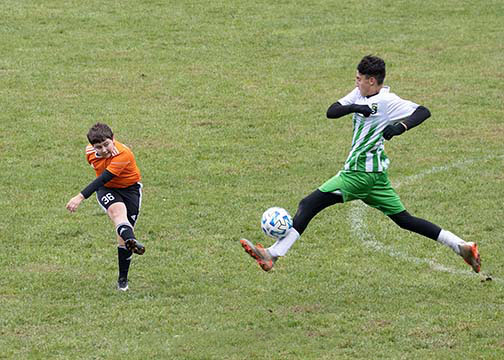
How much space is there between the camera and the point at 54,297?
34.2 ft

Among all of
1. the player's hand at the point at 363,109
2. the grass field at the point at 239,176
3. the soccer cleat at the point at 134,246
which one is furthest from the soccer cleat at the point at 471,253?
the soccer cleat at the point at 134,246

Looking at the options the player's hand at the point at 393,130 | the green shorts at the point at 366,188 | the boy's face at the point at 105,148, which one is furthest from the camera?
the boy's face at the point at 105,148

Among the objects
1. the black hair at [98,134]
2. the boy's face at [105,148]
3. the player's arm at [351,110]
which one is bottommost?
the boy's face at [105,148]

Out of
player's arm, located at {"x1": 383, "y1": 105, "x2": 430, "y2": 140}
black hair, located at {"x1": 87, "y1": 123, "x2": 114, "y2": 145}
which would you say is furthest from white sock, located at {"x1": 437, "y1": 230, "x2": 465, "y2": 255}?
black hair, located at {"x1": 87, "y1": 123, "x2": 114, "y2": 145}

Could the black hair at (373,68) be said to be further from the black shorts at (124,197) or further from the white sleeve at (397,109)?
the black shorts at (124,197)

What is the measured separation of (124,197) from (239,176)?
4.70 metres

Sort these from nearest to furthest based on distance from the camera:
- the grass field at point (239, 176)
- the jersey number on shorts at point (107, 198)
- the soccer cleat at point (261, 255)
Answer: the grass field at point (239, 176), the soccer cleat at point (261, 255), the jersey number on shorts at point (107, 198)

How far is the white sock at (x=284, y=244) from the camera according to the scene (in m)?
10.0

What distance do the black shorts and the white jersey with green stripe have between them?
2.26m

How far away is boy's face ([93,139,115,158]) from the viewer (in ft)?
34.0

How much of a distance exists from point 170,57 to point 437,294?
41.1 ft

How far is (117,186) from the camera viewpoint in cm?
1070

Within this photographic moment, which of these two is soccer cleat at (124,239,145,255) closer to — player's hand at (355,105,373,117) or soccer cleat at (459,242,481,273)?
player's hand at (355,105,373,117)

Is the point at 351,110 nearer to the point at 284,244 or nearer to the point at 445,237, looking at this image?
the point at 284,244
